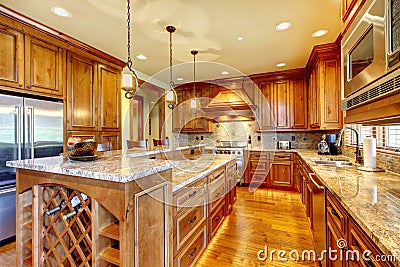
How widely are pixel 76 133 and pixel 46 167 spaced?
6.53 ft

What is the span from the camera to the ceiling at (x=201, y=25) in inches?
84.0

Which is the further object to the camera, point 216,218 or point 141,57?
point 141,57

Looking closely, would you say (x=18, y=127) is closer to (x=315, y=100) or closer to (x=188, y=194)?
(x=188, y=194)

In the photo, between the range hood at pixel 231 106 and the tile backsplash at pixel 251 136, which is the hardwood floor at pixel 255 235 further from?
the range hood at pixel 231 106

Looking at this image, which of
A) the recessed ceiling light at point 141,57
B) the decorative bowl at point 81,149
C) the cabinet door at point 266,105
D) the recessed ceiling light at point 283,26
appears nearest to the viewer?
the decorative bowl at point 81,149

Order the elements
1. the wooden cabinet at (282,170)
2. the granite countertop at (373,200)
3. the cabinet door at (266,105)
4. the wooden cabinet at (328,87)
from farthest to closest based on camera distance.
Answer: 1. the cabinet door at (266,105)
2. the wooden cabinet at (282,170)
3. the wooden cabinet at (328,87)
4. the granite countertop at (373,200)

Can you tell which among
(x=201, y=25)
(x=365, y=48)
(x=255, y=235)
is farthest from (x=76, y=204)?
(x=201, y=25)

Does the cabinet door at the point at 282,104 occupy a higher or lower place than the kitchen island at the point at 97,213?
higher

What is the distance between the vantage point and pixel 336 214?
1.29 metres

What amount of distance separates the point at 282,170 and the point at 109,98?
3783 millimetres

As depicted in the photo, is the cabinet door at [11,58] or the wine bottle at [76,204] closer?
the wine bottle at [76,204]

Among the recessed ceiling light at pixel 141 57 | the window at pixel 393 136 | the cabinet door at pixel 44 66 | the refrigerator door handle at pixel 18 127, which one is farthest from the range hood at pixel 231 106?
the refrigerator door handle at pixel 18 127

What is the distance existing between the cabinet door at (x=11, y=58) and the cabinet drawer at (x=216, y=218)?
2735 mm

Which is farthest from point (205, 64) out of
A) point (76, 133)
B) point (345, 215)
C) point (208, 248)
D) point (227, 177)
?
point (345, 215)
